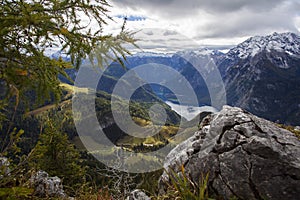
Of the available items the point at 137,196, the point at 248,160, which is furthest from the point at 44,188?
the point at 248,160

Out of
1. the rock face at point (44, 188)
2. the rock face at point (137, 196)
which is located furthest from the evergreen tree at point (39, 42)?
the rock face at point (137, 196)

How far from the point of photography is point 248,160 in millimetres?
6465

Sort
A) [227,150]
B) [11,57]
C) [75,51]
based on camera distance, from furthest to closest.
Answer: [227,150] → [75,51] → [11,57]

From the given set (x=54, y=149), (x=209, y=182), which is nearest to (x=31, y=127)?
(x=54, y=149)

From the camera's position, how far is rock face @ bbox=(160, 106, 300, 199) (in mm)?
5973

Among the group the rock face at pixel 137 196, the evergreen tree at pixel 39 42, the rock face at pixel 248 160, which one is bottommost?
the rock face at pixel 137 196

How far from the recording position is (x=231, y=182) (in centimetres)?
645

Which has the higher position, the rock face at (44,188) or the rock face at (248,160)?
the rock face at (248,160)

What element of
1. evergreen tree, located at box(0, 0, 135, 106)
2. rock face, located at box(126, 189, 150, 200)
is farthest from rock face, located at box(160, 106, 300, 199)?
evergreen tree, located at box(0, 0, 135, 106)

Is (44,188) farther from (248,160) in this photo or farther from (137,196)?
(248,160)

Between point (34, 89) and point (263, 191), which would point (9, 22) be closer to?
point (34, 89)

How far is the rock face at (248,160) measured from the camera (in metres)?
5.97

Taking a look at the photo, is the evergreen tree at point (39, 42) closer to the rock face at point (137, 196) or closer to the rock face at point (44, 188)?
the rock face at point (44, 188)

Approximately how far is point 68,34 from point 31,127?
672ft
